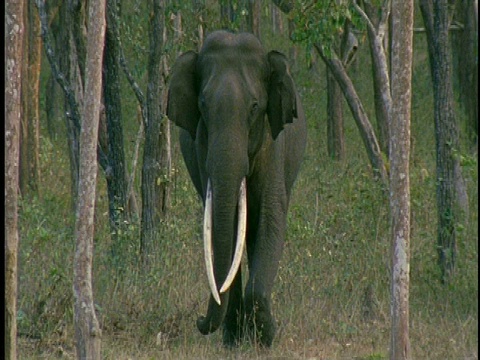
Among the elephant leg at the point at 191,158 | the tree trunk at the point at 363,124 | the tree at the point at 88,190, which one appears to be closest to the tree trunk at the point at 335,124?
the tree trunk at the point at 363,124

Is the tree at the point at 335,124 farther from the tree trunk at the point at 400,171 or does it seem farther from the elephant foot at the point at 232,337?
the tree trunk at the point at 400,171

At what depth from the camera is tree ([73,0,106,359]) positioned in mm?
8422

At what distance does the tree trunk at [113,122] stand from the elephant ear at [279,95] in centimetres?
219

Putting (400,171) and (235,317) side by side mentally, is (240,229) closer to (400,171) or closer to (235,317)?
(235,317)

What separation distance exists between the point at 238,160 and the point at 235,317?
4.90 ft

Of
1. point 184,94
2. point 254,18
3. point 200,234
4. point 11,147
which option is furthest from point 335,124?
point 11,147


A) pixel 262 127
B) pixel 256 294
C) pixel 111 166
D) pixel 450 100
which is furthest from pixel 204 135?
pixel 450 100

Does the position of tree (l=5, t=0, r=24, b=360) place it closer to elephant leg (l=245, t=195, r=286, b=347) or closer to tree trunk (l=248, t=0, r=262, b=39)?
elephant leg (l=245, t=195, r=286, b=347)

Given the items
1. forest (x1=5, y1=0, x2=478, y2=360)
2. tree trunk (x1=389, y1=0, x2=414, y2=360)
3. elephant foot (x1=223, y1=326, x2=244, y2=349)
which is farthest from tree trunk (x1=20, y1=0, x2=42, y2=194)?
tree trunk (x1=389, y1=0, x2=414, y2=360)

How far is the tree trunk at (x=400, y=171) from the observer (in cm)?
830

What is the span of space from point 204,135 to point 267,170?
24.1 inches

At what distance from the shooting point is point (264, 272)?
10.2 meters

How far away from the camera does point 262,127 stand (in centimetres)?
1037

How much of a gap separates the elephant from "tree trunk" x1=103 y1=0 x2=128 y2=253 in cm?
144
